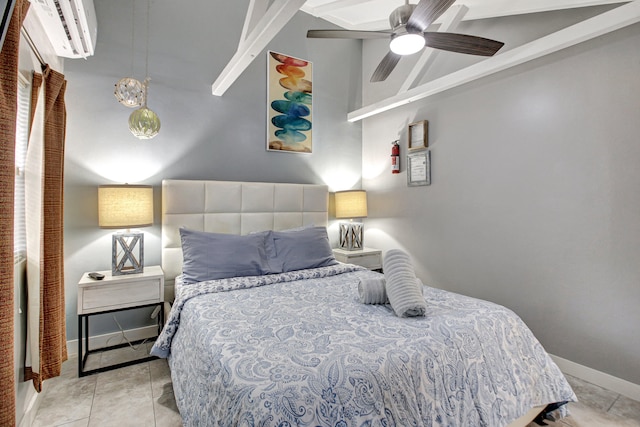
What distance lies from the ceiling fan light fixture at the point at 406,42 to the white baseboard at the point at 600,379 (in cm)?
251

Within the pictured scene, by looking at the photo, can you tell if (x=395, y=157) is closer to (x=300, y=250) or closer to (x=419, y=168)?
(x=419, y=168)

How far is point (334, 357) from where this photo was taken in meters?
1.25

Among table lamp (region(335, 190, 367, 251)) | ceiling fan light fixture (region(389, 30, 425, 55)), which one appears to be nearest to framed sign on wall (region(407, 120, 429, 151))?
table lamp (region(335, 190, 367, 251))

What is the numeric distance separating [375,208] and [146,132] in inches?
103

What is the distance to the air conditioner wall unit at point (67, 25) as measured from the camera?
5.79ft

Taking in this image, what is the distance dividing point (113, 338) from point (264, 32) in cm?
277

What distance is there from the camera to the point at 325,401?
3.52ft

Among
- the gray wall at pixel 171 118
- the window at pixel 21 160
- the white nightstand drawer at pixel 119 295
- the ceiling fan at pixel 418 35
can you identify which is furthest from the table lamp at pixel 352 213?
the window at pixel 21 160

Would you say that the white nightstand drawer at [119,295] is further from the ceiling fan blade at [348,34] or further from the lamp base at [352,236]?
the ceiling fan blade at [348,34]

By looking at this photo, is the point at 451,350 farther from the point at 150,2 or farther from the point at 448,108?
the point at 150,2

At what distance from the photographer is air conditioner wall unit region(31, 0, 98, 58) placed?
1.77 metres

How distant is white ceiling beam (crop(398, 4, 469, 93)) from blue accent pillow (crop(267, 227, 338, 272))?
6.20 feet

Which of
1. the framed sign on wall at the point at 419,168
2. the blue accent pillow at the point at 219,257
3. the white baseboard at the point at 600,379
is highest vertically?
the framed sign on wall at the point at 419,168

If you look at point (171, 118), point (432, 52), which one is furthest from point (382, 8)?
point (171, 118)
